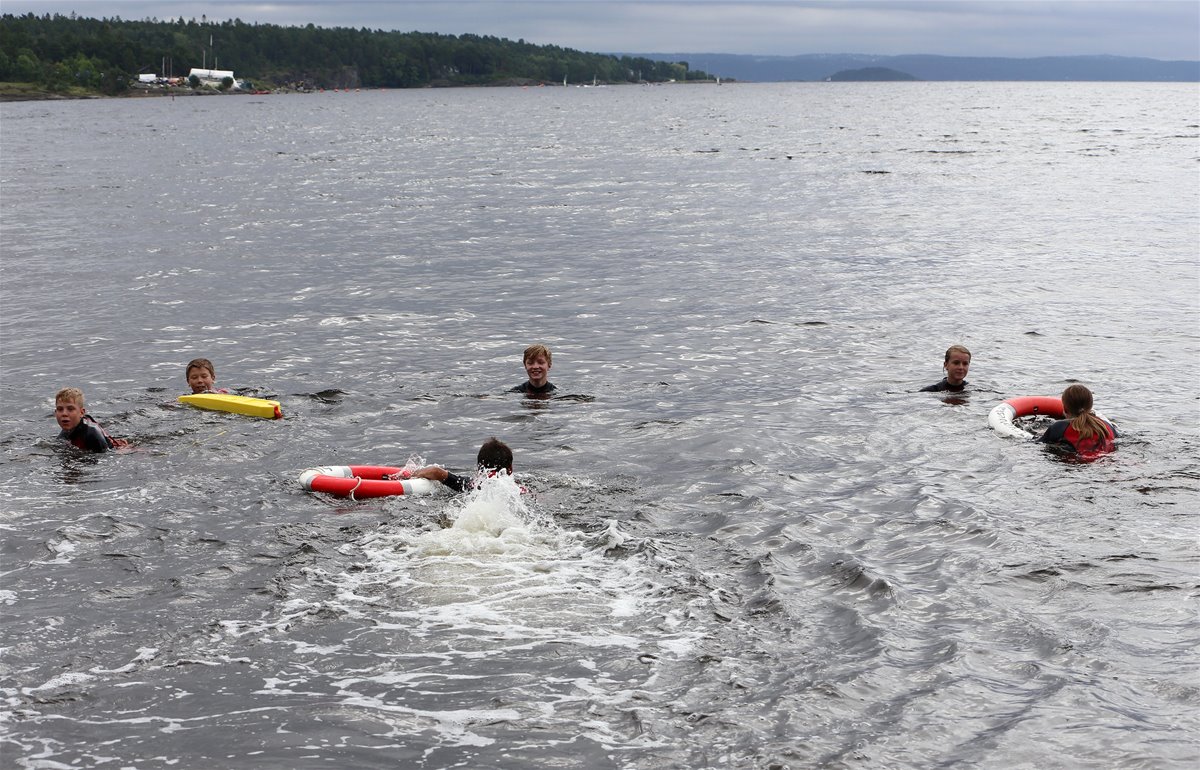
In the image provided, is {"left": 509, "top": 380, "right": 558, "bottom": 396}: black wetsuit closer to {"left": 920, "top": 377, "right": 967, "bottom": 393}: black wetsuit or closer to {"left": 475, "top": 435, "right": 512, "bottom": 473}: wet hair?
{"left": 475, "top": 435, "right": 512, "bottom": 473}: wet hair

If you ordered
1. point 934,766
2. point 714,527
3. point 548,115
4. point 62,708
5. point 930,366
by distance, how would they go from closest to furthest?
→ point 934,766 < point 62,708 < point 714,527 < point 930,366 < point 548,115

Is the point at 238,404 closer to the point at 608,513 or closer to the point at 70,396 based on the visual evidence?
the point at 70,396

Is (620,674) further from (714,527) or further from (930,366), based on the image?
(930,366)

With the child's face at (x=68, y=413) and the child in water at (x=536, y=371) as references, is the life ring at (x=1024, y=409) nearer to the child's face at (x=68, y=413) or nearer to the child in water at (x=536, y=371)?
the child in water at (x=536, y=371)

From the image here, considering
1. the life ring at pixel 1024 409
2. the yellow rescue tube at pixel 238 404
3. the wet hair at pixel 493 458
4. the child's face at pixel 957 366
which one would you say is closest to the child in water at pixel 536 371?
the yellow rescue tube at pixel 238 404

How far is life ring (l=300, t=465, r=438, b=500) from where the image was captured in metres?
12.4

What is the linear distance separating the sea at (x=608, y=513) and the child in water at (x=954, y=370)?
0.21m

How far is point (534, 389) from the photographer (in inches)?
673

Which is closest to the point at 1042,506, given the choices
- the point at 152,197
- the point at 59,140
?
the point at 152,197

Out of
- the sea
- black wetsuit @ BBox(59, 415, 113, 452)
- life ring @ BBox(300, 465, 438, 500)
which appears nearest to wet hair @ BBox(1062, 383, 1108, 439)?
the sea

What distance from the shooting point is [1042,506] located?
40.0ft

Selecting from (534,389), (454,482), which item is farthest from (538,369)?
(454,482)

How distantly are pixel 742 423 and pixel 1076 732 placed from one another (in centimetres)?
831

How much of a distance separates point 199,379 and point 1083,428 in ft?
37.6
